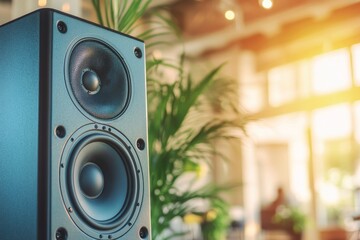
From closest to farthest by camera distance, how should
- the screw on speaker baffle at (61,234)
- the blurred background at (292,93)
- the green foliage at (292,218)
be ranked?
the screw on speaker baffle at (61,234), the green foliage at (292,218), the blurred background at (292,93)

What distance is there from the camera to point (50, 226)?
952 millimetres

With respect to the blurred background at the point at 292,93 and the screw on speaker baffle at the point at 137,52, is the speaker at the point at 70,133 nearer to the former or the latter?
the screw on speaker baffle at the point at 137,52

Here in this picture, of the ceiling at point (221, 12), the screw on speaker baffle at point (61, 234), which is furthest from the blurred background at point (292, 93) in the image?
the screw on speaker baffle at point (61, 234)

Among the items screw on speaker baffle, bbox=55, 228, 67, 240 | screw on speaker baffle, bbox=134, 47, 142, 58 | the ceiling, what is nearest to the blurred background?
the ceiling

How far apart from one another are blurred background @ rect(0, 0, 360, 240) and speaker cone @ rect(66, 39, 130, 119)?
450 cm

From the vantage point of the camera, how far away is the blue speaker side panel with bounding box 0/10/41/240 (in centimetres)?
99

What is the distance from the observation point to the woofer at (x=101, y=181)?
1.00 meters

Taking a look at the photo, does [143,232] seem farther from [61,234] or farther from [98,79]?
[98,79]

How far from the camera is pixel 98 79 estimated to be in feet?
3.69

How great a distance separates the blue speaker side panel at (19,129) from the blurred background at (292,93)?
4525 millimetres

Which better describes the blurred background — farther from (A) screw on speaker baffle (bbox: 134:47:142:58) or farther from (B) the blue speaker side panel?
(B) the blue speaker side panel

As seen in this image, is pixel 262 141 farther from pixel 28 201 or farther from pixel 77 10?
pixel 28 201

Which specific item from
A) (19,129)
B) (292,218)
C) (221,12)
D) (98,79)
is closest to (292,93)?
(292,218)

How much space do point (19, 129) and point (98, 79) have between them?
0.63 feet
